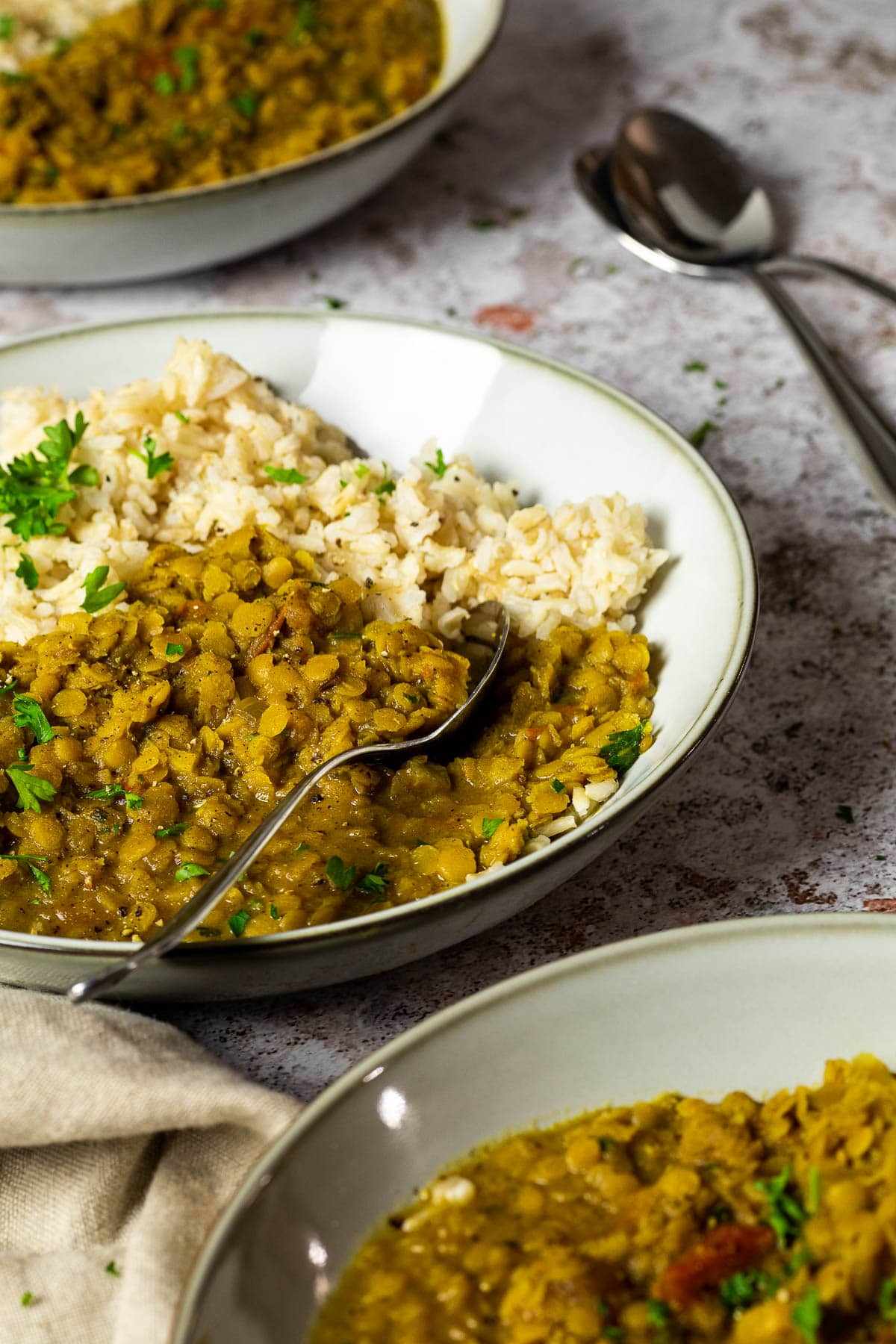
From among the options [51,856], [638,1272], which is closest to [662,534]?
[51,856]

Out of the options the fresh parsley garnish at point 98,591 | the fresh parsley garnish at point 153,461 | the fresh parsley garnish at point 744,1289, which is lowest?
the fresh parsley garnish at point 744,1289

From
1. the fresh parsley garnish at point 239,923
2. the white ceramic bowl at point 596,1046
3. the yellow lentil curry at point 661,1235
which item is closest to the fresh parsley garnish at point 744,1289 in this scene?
the yellow lentil curry at point 661,1235

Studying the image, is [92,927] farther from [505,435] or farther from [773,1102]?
[505,435]

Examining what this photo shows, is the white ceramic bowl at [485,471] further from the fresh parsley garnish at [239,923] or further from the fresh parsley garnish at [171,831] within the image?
the fresh parsley garnish at [171,831]

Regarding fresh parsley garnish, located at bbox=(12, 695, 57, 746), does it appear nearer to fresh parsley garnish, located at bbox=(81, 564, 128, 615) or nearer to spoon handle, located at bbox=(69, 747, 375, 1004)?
fresh parsley garnish, located at bbox=(81, 564, 128, 615)

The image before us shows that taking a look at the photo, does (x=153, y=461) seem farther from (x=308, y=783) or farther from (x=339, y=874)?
(x=339, y=874)
